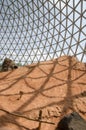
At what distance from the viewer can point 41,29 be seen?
3700 centimetres

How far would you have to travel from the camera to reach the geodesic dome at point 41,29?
29.9 metres

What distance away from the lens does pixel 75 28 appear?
30.2m

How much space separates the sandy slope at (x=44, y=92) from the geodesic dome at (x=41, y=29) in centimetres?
408

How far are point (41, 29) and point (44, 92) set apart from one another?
1712cm

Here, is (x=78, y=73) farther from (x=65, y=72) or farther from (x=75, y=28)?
(x=75, y=28)

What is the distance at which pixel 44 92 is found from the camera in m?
21.9

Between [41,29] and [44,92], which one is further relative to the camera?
[41,29]

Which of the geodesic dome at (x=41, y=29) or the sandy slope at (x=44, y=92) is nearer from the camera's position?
the sandy slope at (x=44, y=92)

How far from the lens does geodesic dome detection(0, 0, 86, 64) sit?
29.9 m

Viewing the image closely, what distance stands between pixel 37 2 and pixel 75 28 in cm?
786

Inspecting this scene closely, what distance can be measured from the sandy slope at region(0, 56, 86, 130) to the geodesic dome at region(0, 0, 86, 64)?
4080 mm

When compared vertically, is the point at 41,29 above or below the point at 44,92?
above

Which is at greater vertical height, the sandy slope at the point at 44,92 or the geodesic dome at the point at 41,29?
the geodesic dome at the point at 41,29

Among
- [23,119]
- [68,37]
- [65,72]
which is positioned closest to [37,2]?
[68,37]
